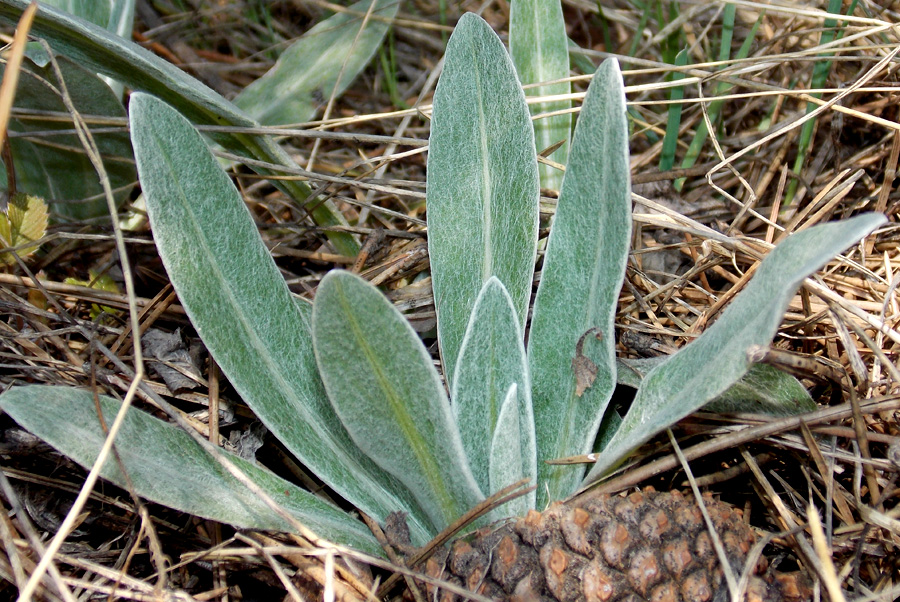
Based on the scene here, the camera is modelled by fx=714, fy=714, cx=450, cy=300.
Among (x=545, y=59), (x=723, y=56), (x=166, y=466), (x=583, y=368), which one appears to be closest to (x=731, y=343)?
(x=583, y=368)

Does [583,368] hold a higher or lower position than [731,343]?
lower

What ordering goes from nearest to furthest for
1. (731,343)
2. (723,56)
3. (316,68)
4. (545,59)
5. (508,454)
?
(731,343) → (508,454) → (545,59) → (723,56) → (316,68)

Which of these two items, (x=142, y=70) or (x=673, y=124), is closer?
(x=142, y=70)

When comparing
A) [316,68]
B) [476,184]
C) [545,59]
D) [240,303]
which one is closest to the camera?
[240,303]

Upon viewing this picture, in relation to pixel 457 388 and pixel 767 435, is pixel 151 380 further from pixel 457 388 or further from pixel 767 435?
pixel 767 435

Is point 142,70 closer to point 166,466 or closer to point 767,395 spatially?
point 166,466

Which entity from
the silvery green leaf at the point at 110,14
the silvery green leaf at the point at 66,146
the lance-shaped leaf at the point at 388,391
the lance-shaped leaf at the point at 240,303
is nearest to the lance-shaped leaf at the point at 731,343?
the lance-shaped leaf at the point at 388,391
